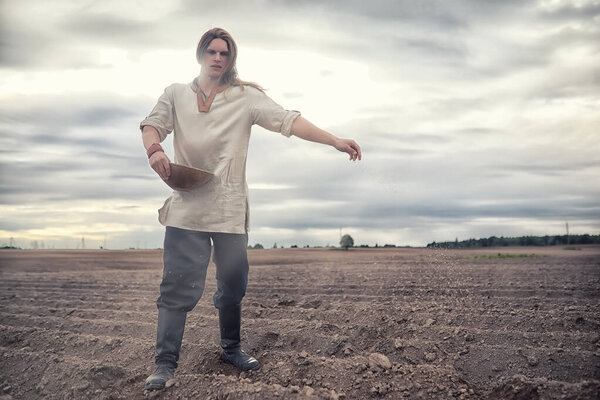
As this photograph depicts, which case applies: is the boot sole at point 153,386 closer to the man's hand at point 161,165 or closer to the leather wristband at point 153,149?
the man's hand at point 161,165

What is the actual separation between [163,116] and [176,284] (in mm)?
1039

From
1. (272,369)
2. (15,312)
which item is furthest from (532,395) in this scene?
(15,312)

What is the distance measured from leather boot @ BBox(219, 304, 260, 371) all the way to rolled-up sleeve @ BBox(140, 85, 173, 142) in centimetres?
120

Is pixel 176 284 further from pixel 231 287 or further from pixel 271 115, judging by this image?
pixel 271 115

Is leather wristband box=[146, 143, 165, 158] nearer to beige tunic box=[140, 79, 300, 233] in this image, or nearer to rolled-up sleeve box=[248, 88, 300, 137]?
beige tunic box=[140, 79, 300, 233]

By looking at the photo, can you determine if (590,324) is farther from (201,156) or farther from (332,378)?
(201,156)

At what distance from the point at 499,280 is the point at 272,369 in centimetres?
531

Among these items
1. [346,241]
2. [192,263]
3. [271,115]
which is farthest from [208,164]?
[346,241]

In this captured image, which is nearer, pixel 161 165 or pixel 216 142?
pixel 161 165

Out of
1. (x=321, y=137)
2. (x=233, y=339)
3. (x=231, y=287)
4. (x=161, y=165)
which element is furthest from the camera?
(x=233, y=339)

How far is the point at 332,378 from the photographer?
9.93 ft

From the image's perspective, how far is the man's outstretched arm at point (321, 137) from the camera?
291 cm

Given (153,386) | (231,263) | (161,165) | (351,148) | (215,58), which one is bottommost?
(153,386)

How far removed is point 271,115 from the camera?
10.1 feet
